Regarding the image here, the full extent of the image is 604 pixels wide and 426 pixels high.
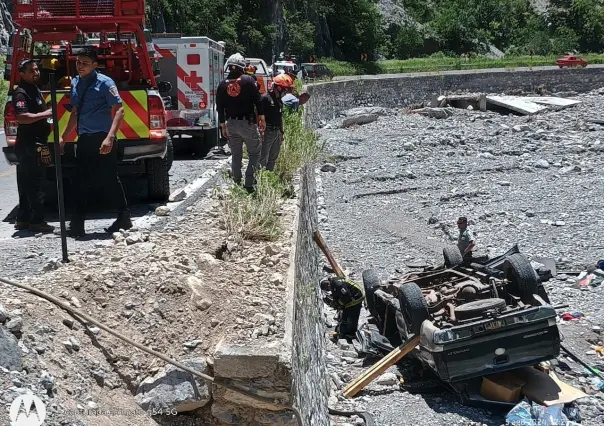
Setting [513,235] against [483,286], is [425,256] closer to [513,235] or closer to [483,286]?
[513,235]

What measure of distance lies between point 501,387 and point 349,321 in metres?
2.24

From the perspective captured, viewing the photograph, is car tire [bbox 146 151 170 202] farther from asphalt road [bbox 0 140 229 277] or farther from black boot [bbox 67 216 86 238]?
black boot [bbox 67 216 86 238]

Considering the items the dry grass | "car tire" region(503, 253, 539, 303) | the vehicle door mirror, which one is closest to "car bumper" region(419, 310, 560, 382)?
"car tire" region(503, 253, 539, 303)

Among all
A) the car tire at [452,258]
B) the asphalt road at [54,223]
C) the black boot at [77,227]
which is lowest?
the car tire at [452,258]

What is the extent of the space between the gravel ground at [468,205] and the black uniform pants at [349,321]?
2.95 feet

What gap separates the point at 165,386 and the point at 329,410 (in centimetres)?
310

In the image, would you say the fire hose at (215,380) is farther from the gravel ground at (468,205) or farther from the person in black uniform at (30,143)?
the person in black uniform at (30,143)

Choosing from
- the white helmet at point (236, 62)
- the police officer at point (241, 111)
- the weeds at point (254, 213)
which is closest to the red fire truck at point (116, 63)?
the police officer at point (241, 111)

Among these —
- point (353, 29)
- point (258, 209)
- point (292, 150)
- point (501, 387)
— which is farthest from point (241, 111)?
point (353, 29)

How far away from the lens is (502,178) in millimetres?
20891

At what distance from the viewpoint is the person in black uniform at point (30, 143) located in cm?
768

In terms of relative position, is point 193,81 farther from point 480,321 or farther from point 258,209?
point 480,321

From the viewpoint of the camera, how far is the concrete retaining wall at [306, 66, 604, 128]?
37406 millimetres

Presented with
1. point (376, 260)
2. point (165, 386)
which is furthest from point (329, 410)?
point (376, 260)
